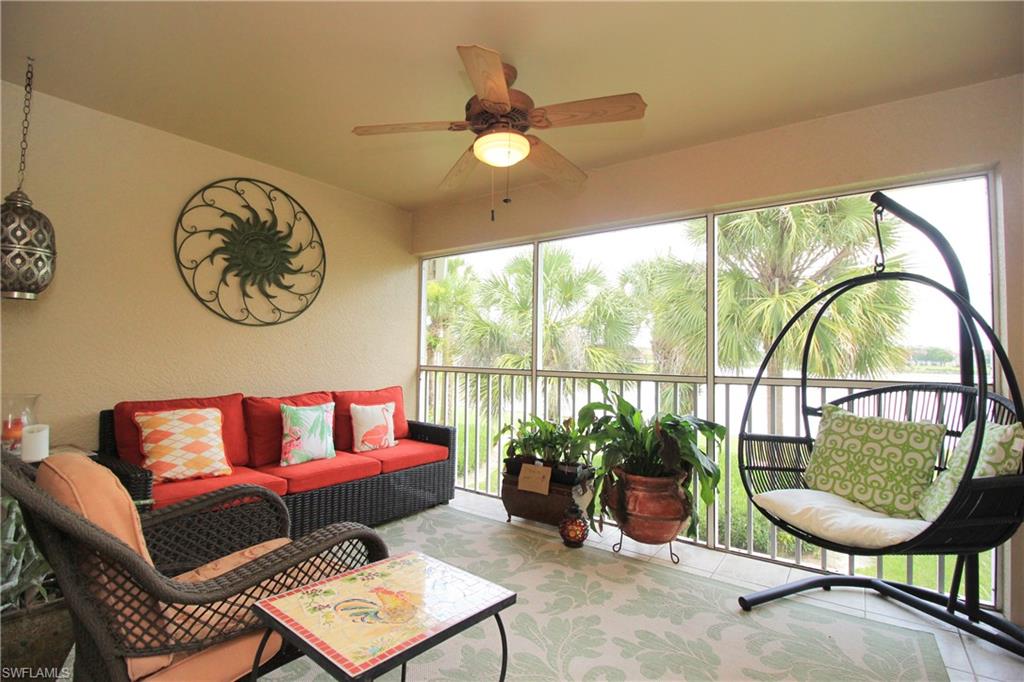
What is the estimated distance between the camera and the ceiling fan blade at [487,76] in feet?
5.13

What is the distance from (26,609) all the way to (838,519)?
3040mm

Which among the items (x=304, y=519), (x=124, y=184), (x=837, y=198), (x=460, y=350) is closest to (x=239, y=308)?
(x=124, y=184)

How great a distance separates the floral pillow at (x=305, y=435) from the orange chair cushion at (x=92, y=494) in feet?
6.15

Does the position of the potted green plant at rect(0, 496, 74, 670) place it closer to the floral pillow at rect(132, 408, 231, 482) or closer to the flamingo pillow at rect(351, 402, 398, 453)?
the floral pillow at rect(132, 408, 231, 482)

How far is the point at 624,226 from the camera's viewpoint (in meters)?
3.43

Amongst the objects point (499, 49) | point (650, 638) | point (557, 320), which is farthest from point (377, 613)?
point (557, 320)

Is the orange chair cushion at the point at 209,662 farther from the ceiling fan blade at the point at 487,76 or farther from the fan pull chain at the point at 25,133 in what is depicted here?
the fan pull chain at the point at 25,133

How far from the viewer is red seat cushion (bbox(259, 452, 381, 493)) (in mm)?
2807

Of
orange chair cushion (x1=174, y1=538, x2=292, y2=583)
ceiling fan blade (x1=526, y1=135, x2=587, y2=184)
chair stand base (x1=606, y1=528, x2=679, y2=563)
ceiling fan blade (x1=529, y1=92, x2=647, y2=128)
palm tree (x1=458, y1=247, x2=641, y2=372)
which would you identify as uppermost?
ceiling fan blade (x1=529, y1=92, x2=647, y2=128)

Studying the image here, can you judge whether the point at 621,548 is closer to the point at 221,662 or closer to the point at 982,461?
the point at 982,461

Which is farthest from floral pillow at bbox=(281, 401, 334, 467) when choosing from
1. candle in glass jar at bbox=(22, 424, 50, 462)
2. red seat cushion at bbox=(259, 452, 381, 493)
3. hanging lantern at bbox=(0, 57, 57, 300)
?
hanging lantern at bbox=(0, 57, 57, 300)

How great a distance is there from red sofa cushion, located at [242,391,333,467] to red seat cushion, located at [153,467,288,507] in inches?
5.3

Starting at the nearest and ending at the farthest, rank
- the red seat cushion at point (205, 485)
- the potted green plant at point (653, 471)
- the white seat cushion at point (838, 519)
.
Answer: the white seat cushion at point (838, 519) < the red seat cushion at point (205, 485) < the potted green plant at point (653, 471)

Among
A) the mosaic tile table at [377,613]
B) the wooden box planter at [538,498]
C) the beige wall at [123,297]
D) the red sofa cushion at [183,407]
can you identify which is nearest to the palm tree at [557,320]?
the wooden box planter at [538,498]
